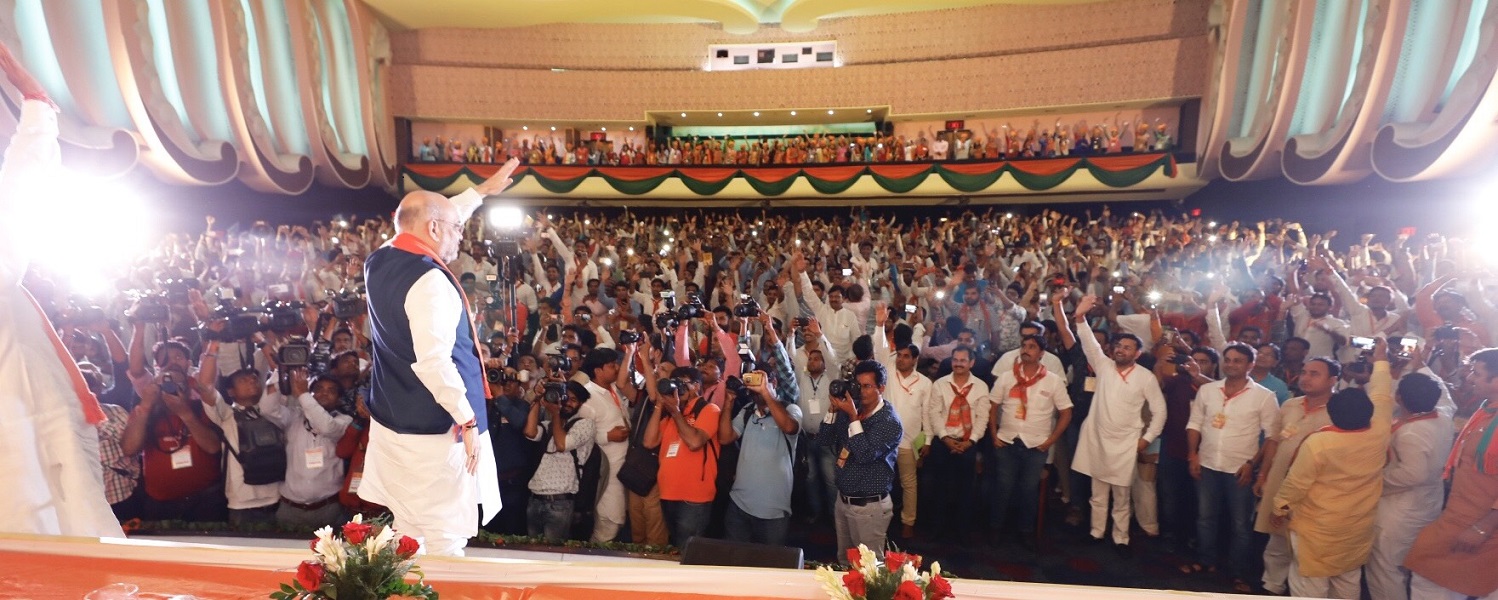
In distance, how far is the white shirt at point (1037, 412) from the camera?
3.70 metres

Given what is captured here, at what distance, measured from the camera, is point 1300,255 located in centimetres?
633

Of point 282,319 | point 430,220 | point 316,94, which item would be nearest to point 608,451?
point 430,220

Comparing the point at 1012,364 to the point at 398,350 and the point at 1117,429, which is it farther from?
the point at 398,350

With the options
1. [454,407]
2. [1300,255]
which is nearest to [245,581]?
[454,407]

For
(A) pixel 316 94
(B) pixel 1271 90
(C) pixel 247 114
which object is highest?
(A) pixel 316 94

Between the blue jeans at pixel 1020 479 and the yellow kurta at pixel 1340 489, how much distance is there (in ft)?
3.81

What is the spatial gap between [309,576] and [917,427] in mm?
3143

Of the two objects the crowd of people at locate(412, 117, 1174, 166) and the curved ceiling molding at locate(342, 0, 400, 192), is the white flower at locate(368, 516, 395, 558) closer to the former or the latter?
the crowd of people at locate(412, 117, 1174, 166)

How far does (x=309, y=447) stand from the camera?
3268 millimetres

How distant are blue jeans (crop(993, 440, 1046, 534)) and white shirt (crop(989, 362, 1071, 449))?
0.22ft

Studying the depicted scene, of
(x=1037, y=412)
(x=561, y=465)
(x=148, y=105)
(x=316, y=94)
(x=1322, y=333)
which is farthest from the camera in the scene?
(x=316, y=94)

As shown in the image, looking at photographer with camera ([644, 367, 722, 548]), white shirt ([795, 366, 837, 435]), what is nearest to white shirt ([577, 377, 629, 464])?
photographer with camera ([644, 367, 722, 548])

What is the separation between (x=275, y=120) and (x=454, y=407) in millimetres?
10246

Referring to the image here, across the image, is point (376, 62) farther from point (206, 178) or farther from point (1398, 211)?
point (1398, 211)
